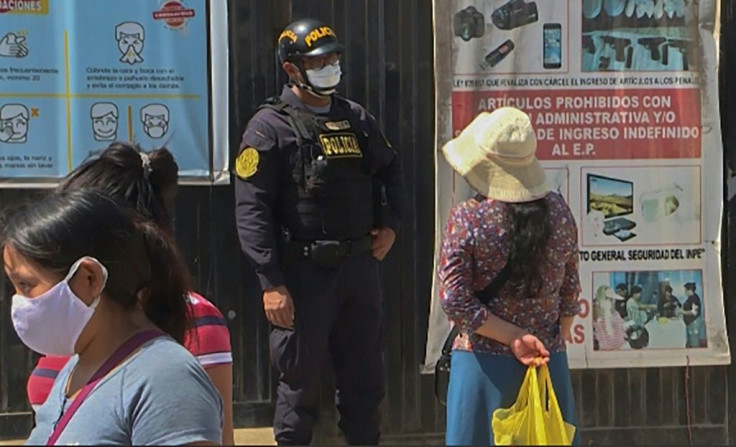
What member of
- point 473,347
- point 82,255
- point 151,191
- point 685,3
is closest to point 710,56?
point 685,3

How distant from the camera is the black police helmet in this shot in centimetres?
470

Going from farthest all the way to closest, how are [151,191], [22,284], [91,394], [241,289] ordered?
[241,289], [151,191], [22,284], [91,394]

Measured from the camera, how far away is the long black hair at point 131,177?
306 cm

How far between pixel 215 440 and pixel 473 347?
1.86 m

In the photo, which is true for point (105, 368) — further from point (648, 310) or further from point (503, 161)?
point (648, 310)

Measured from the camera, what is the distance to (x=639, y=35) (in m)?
5.29

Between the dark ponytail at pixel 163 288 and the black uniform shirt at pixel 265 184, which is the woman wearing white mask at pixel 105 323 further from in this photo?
the black uniform shirt at pixel 265 184

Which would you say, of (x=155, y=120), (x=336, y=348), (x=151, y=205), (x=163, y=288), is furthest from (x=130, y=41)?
(x=163, y=288)

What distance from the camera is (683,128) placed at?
533cm

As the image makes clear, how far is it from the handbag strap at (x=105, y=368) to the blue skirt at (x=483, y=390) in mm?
1779

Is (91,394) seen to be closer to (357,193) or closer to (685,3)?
(357,193)

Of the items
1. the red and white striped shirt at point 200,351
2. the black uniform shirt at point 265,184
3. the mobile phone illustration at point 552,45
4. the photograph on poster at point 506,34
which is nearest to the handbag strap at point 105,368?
the red and white striped shirt at point 200,351

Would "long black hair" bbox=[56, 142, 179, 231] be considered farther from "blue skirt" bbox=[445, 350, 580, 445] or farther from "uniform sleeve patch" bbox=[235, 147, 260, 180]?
"uniform sleeve patch" bbox=[235, 147, 260, 180]

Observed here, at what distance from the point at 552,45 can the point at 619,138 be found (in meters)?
0.58
